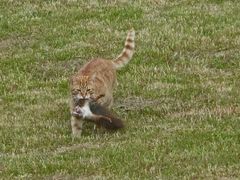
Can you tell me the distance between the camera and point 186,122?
13664mm

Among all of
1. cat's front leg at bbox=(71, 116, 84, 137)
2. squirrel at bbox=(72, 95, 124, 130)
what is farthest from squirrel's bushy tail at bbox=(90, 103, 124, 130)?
cat's front leg at bbox=(71, 116, 84, 137)

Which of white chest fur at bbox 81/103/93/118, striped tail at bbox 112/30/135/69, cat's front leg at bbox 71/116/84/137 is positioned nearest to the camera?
white chest fur at bbox 81/103/93/118

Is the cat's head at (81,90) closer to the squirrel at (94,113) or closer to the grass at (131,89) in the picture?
the squirrel at (94,113)

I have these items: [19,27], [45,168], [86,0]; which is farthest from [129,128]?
[86,0]

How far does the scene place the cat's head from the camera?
13.1 m

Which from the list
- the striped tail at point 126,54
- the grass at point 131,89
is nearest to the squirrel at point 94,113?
the grass at point 131,89

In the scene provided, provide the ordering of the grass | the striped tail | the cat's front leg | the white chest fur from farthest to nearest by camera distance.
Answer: the striped tail
the cat's front leg
the white chest fur
the grass

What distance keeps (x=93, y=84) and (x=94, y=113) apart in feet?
1.72

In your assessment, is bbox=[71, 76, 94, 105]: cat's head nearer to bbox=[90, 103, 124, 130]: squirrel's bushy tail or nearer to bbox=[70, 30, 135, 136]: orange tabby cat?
bbox=[70, 30, 135, 136]: orange tabby cat

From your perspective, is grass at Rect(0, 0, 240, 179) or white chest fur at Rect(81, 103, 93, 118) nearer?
grass at Rect(0, 0, 240, 179)

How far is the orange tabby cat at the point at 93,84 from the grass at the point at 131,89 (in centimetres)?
41

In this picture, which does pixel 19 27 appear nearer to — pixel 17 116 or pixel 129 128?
pixel 17 116

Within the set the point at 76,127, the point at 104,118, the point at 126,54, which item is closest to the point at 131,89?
the point at 126,54

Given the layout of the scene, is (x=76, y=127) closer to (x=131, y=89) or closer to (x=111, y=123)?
(x=111, y=123)
